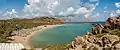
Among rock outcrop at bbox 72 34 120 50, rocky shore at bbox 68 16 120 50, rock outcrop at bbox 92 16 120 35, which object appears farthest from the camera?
rock outcrop at bbox 92 16 120 35

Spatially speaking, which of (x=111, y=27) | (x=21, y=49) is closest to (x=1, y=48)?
(x=21, y=49)

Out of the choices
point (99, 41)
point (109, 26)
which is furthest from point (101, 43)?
point (109, 26)

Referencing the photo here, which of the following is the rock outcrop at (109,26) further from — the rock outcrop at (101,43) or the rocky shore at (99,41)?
the rock outcrop at (101,43)

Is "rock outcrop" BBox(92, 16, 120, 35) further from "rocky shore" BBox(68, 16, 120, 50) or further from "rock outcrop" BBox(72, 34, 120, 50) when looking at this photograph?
"rock outcrop" BBox(72, 34, 120, 50)

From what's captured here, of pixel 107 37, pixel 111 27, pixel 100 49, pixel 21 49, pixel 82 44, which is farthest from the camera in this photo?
pixel 111 27

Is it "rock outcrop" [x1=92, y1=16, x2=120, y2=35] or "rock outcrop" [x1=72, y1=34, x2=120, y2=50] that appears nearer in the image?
"rock outcrop" [x1=72, y1=34, x2=120, y2=50]

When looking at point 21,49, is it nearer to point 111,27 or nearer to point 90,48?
point 90,48

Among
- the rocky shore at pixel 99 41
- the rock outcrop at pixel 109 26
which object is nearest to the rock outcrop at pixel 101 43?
the rocky shore at pixel 99 41

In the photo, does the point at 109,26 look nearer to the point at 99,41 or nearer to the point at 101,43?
the point at 99,41

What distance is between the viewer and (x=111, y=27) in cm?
5253

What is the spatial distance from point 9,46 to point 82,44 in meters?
16.0

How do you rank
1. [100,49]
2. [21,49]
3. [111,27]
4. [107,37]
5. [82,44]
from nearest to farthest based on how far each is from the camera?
1. [100,49]
2. [107,37]
3. [82,44]
4. [21,49]
5. [111,27]

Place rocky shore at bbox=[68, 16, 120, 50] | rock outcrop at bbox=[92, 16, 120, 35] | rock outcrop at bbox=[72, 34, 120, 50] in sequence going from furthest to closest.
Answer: rock outcrop at bbox=[92, 16, 120, 35]
rocky shore at bbox=[68, 16, 120, 50]
rock outcrop at bbox=[72, 34, 120, 50]

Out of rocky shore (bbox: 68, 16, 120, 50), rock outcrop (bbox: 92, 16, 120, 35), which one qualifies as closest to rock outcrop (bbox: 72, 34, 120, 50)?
rocky shore (bbox: 68, 16, 120, 50)
